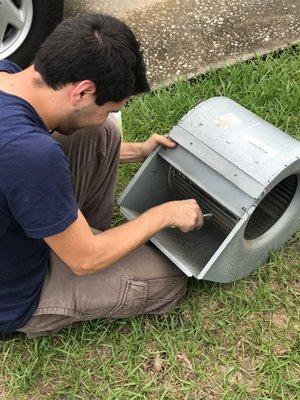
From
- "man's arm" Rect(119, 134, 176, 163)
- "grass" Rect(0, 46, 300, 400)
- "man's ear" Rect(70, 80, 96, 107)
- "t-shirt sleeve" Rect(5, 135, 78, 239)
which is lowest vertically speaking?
"grass" Rect(0, 46, 300, 400)

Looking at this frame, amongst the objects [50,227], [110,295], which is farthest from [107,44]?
[110,295]

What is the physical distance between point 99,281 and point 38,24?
1826mm

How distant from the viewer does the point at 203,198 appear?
7.50ft

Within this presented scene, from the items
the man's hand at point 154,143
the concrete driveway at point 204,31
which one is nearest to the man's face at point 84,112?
the man's hand at point 154,143

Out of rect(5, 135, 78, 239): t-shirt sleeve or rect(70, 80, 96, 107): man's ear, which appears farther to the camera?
rect(70, 80, 96, 107): man's ear

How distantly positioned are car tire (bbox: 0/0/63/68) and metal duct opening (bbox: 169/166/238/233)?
1.51m

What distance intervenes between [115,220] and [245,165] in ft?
3.01

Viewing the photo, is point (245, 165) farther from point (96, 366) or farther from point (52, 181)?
point (96, 366)

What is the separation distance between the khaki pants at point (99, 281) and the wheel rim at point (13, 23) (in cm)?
134

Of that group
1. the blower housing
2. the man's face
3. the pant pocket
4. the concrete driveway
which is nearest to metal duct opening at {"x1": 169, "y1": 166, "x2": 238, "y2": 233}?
the blower housing

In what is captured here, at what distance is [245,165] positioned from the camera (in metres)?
2.01

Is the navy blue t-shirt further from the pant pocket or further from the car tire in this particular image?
the car tire

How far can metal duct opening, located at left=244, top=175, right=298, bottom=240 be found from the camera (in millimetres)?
2346

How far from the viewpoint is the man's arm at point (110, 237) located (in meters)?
1.81
